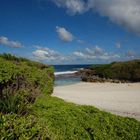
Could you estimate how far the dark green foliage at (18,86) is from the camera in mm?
7934

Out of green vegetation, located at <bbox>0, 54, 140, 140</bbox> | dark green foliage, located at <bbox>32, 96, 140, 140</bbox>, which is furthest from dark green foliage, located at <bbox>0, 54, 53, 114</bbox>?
dark green foliage, located at <bbox>32, 96, 140, 140</bbox>

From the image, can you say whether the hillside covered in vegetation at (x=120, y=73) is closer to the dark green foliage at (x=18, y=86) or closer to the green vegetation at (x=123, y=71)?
the green vegetation at (x=123, y=71)

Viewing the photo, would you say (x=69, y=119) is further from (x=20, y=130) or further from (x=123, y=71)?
(x=123, y=71)

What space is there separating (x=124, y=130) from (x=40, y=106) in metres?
2.72

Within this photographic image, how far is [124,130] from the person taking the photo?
28.2ft

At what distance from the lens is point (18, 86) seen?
1066cm

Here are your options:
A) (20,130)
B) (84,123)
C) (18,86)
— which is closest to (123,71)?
(18,86)

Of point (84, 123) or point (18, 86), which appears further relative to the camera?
point (18, 86)

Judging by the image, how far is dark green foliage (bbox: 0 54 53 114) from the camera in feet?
26.0

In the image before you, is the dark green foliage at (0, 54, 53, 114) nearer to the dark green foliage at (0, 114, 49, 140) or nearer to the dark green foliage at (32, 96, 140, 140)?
the dark green foliage at (32, 96, 140, 140)

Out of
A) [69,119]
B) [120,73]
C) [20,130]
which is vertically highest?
[20,130]

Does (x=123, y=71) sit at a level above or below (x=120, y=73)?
above

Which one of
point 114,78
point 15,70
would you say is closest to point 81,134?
point 15,70

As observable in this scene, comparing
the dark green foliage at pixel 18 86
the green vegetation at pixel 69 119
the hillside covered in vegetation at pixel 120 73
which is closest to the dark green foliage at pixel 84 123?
the green vegetation at pixel 69 119
